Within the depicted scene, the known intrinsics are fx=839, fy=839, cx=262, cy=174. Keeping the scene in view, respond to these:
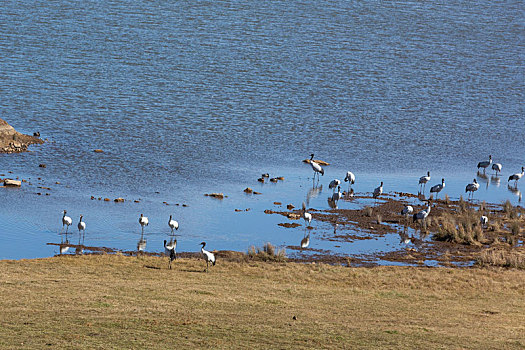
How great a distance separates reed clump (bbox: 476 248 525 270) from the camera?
32.7 meters

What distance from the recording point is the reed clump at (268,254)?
105 ft

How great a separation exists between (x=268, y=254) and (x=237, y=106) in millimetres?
41091

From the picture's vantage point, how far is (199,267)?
98.3 ft

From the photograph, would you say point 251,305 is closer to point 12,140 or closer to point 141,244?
point 141,244

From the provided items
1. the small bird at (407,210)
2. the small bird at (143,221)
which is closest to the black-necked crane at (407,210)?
the small bird at (407,210)

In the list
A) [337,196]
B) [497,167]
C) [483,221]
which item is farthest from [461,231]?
[497,167]

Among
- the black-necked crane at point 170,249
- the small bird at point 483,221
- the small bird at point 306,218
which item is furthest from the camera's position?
the small bird at point 483,221

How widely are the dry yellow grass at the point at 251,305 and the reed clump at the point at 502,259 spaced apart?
966 millimetres

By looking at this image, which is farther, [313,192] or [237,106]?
[237,106]

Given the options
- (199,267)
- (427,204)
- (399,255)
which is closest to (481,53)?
(427,204)

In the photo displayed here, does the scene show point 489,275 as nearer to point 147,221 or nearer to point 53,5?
point 147,221

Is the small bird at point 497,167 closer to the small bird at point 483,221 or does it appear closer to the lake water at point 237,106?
the lake water at point 237,106

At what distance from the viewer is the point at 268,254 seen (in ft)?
106

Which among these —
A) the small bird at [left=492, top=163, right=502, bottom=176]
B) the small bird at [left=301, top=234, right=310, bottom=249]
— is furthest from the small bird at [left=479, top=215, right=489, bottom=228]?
the small bird at [left=492, top=163, right=502, bottom=176]
